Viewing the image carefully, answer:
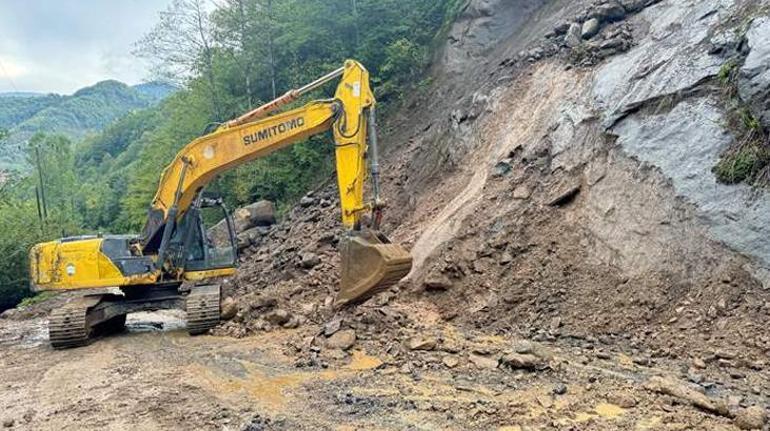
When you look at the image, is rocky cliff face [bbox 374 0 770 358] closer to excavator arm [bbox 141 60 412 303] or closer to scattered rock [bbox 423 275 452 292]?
scattered rock [bbox 423 275 452 292]

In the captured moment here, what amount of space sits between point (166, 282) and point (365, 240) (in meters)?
3.78

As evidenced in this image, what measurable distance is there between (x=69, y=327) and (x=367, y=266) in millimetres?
4389

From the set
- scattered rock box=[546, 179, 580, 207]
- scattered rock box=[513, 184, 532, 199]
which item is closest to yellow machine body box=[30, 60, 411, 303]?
scattered rock box=[513, 184, 532, 199]

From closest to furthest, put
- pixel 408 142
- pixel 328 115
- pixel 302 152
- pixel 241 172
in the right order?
pixel 328 115
pixel 408 142
pixel 302 152
pixel 241 172

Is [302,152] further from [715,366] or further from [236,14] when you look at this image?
[715,366]

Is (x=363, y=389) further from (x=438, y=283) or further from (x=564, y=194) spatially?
(x=564, y=194)

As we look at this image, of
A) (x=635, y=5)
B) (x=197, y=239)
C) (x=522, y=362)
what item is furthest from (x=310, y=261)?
(x=635, y=5)

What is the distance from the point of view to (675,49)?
26.8ft

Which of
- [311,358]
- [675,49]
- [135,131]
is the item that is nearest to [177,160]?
[311,358]

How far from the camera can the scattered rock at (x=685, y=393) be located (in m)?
4.41

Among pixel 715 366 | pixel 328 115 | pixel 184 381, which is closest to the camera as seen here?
pixel 715 366

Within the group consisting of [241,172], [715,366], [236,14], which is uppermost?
→ [236,14]

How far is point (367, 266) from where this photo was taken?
23.1 feet

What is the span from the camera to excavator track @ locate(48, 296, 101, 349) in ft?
27.1
